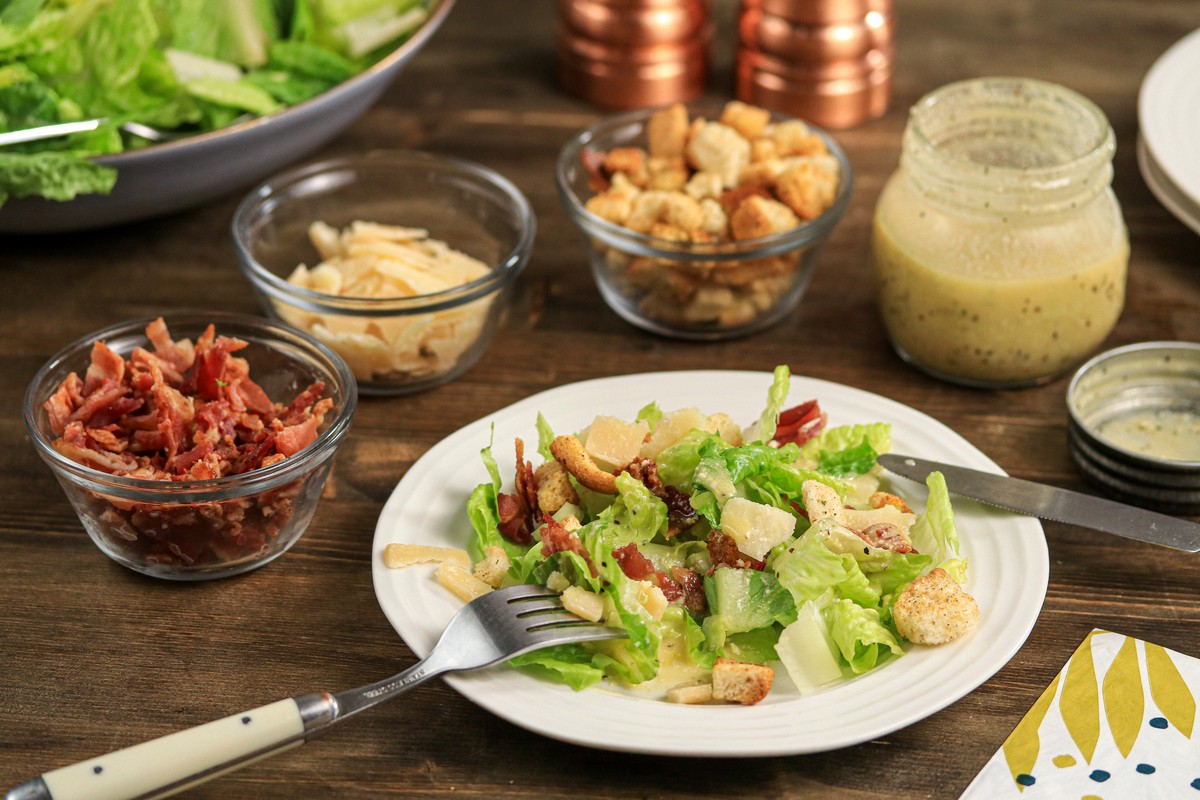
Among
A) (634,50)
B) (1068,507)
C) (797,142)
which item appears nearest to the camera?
(1068,507)

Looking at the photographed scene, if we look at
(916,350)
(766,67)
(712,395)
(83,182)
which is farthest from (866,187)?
(83,182)

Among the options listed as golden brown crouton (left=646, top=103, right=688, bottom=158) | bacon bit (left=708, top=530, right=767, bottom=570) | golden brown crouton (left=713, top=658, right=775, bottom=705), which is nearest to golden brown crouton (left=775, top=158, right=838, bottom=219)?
golden brown crouton (left=646, top=103, right=688, bottom=158)

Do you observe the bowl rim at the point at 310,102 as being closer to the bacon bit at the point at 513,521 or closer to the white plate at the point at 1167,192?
the bacon bit at the point at 513,521

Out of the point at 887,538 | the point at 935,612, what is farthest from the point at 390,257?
the point at 935,612

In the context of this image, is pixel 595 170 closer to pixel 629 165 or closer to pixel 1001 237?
pixel 629 165

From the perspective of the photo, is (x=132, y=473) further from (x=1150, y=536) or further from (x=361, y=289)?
(x=1150, y=536)

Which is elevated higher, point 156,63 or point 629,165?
point 156,63

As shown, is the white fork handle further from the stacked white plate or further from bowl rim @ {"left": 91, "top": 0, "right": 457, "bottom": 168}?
the stacked white plate
